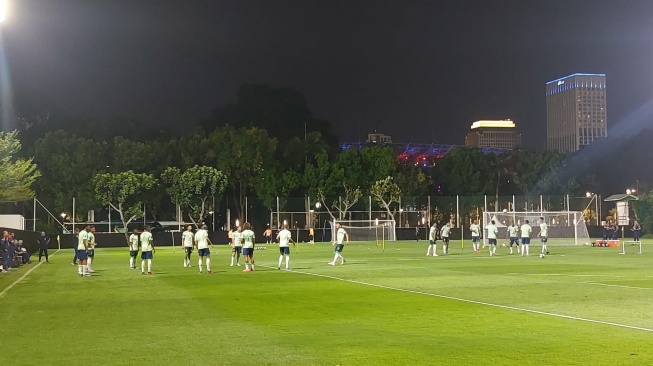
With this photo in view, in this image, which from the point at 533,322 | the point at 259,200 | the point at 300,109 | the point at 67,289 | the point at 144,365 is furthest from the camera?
the point at 300,109

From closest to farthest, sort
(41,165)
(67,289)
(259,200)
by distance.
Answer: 1. (67,289)
2. (41,165)
3. (259,200)

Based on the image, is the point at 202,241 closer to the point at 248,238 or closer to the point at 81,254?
the point at 248,238

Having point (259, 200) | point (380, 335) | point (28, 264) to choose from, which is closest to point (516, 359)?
point (380, 335)

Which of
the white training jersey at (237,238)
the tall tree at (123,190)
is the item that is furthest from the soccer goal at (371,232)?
the white training jersey at (237,238)

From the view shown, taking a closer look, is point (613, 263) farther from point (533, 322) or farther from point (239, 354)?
point (239, 354)

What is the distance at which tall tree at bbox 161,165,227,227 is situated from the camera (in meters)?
83.8

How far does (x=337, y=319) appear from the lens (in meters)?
15.9

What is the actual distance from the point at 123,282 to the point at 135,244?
6109 mm

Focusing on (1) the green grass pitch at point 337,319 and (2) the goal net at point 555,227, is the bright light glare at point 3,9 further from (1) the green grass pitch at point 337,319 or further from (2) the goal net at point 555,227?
(2) the goal net at point 555,227

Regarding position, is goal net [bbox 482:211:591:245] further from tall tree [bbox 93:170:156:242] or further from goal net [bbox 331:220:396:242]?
tall tree [bbox 93:170:156:242]

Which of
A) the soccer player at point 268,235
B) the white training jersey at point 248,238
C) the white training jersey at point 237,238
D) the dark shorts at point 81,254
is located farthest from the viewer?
the soccer player at point 268,235

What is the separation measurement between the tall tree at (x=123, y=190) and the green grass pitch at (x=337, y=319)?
51.6m

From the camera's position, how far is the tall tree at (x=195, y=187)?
83812 mm

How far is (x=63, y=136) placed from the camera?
8419 centimetres
